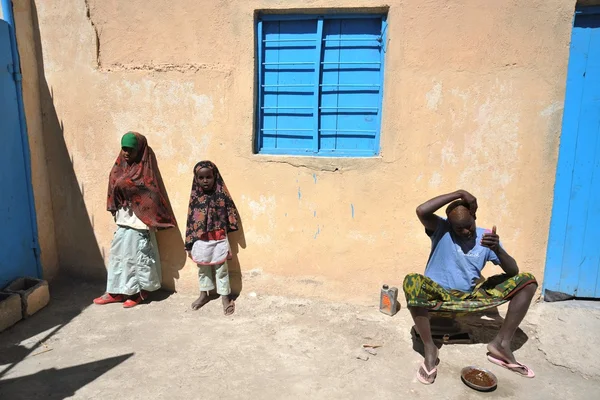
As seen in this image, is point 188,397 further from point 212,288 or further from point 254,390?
point 212,288

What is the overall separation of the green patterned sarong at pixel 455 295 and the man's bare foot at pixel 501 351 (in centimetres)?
29

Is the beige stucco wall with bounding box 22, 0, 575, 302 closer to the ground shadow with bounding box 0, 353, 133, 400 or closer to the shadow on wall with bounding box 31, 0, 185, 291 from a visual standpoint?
the shadow on wall with bounding box 31, 0, 185, 291

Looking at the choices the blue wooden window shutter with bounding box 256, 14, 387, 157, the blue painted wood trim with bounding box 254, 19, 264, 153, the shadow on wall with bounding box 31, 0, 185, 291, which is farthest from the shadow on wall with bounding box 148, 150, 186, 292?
the blue wooden window shutter with bounding box 256, 14, 387, 157

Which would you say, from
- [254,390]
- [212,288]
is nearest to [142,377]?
[254,390]

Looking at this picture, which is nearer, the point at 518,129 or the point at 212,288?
the point at 518,129

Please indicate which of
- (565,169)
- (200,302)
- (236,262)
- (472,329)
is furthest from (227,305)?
→ (565,169)

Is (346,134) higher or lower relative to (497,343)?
higher

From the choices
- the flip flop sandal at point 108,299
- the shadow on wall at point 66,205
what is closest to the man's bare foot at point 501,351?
the flip flop sandal at point 108,299

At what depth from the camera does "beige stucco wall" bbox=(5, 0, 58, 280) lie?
3.90 m

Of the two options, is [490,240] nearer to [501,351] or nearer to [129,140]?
[501,351]

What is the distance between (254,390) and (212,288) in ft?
4.37

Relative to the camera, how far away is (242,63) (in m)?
3.73

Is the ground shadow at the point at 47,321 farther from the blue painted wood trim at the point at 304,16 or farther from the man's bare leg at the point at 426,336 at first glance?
the blue painted wood trim at the point at 304,16

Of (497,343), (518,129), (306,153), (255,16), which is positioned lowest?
(497,343)
